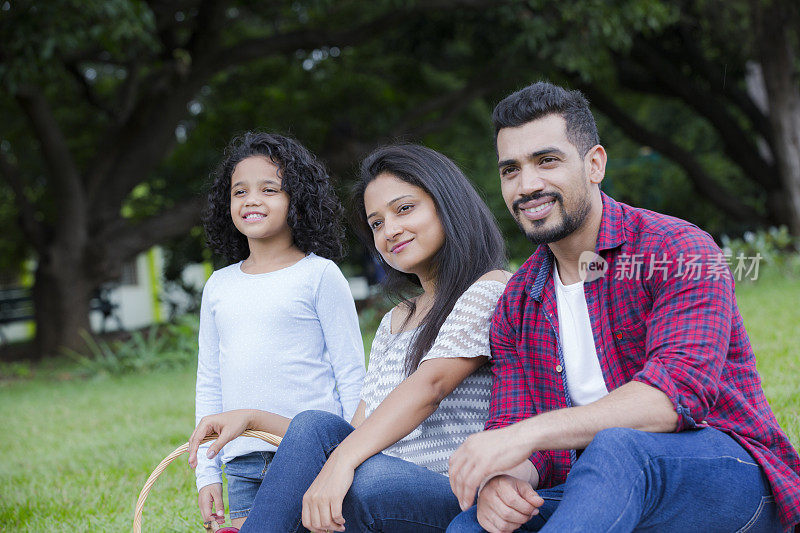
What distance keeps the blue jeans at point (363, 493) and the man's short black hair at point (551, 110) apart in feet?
3.34

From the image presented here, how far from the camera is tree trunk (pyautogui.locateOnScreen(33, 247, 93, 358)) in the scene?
10.6m

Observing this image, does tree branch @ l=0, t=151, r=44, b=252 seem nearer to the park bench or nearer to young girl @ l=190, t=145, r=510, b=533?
the park bench

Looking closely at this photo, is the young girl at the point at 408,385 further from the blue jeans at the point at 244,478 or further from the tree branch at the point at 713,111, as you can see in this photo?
the tree branch at the point at 713,111

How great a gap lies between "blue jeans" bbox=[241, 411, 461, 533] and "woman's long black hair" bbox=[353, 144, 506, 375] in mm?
371

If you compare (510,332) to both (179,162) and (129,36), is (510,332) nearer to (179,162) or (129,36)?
(129,36)

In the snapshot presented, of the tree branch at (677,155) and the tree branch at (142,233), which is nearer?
the tree branch at (142,233)

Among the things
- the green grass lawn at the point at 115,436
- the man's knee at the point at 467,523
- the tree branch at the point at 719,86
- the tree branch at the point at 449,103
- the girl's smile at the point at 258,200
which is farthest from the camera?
the tree branch at the point at 719,86

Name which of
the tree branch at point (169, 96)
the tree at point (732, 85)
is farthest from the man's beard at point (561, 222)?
the tree at point (732, 85)

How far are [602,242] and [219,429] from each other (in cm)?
133

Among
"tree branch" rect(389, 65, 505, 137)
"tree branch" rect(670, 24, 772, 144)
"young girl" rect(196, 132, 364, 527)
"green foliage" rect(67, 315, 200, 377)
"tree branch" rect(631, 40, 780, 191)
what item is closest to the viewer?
"young girl" rect(196, 132, 364, 527)

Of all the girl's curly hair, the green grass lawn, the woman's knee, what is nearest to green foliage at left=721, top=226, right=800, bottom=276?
the green grass lawn

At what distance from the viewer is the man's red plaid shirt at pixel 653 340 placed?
73.3 inches

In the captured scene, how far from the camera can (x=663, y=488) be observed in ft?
5.88

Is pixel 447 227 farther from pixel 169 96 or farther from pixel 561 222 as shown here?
pixel 169 96
